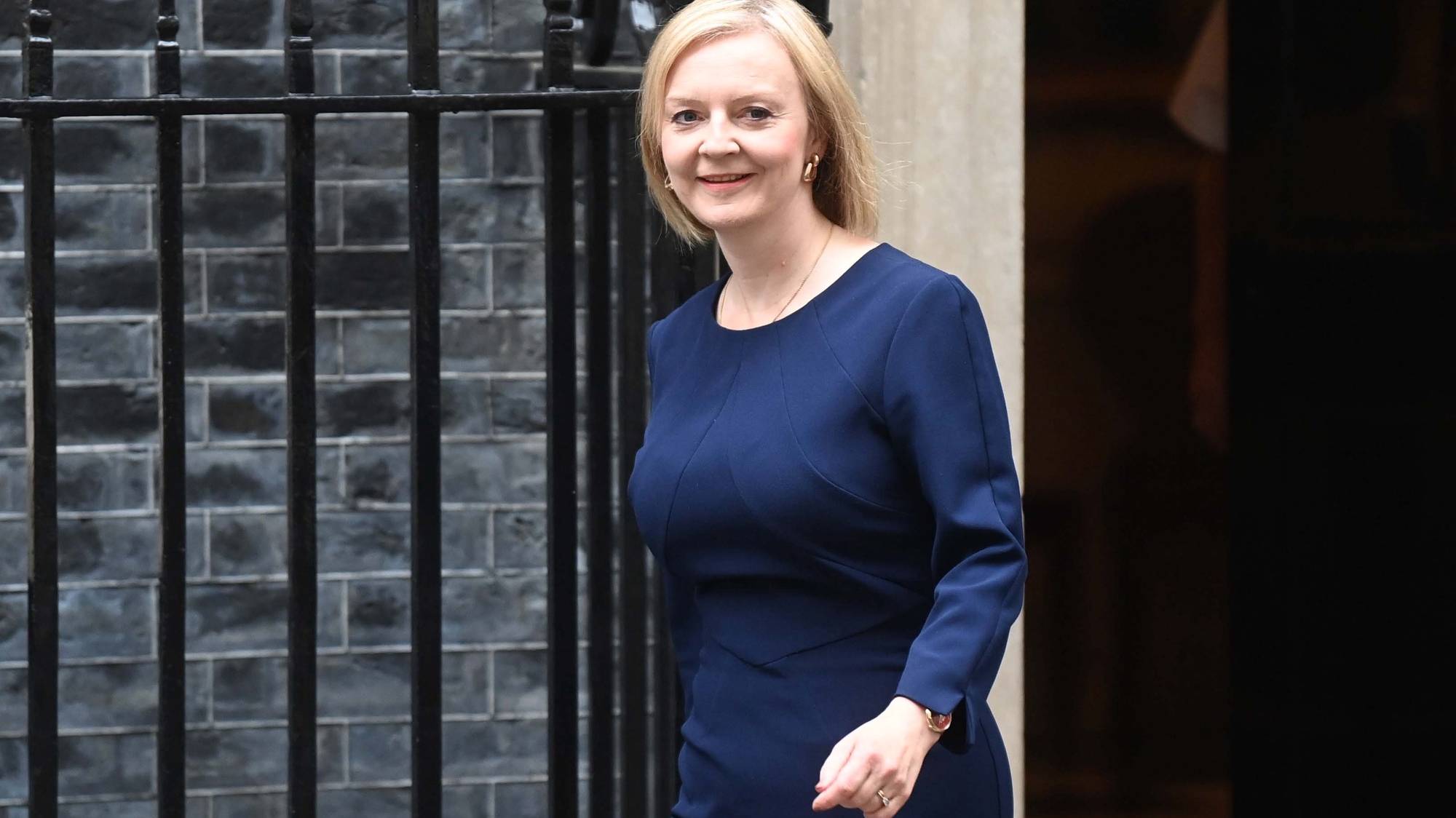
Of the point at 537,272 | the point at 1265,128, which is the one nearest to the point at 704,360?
the point at 1265,128

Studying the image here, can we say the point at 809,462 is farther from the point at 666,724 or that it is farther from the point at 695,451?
the point at 666,724

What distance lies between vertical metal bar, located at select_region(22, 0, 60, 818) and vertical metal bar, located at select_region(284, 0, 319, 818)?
0.31 metres

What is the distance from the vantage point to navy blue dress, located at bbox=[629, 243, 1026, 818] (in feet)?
5.91

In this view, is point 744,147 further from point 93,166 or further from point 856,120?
point 93,166

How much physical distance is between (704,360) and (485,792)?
2778 millimetres

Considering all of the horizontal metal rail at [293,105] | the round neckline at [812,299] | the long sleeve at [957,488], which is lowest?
the long sleeve at [957,488]

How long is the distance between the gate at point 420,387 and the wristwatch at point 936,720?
84 centimetres

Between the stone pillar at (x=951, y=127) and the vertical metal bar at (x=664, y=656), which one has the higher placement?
the stone pillar at (x=951, y=127)

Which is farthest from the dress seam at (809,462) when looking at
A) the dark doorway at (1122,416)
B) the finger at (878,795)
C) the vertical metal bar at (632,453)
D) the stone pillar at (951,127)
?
the dark doorway at (1122,416)

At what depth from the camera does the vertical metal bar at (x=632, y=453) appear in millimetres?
2623

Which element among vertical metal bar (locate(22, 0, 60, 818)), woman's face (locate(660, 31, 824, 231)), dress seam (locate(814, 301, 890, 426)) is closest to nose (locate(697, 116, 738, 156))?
woman's face (locate(660, 31, 824, 231))

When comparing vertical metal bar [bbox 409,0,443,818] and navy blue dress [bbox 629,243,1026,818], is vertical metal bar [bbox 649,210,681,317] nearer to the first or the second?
vertical metal bar [bbox 409,0,443,818]

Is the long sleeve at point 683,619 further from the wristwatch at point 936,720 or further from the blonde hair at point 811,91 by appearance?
the wristwatch at point 936,720

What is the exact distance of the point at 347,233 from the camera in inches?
174
